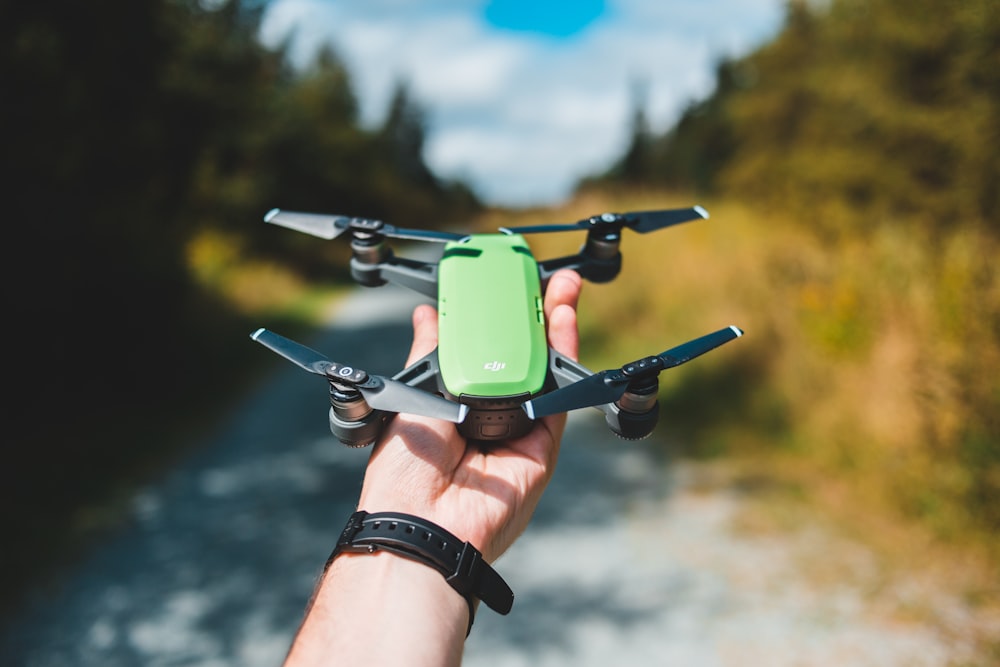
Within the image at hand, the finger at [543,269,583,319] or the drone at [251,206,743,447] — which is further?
the finger at [543,269,583,319]

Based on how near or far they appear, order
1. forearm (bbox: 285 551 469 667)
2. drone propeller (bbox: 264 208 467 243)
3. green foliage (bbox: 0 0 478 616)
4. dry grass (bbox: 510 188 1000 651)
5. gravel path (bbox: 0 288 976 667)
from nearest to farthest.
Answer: forearm (bbox: 285 551 469 667), drone propeller (bbox: 264 208 467 243), gravel path (bbox: 0 288 976 667), dry grass (bbox: 510 188 1000 651), green foliage (bbox: 0 0 478 616)

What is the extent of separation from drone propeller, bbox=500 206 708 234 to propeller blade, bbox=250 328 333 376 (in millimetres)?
620

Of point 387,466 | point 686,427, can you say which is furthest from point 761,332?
point 387,466

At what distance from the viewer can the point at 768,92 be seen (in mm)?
21672

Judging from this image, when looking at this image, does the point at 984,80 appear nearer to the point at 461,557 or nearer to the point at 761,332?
the point at 761,332

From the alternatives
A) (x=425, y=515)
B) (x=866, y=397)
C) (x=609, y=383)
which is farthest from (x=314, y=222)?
(x=866, y=397)

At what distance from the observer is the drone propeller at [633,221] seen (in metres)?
1.79

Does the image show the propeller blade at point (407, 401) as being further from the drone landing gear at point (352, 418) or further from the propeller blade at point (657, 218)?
the propeller blade at point (657, 218)

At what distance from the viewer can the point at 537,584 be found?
15.2ft

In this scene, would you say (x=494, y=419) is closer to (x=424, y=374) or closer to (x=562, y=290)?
(x=424, y=374)

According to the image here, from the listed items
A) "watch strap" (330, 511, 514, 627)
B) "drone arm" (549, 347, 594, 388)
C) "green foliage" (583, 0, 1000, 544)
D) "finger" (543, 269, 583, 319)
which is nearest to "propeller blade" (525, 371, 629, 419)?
"drone arm" (549, 347, 594, 388)

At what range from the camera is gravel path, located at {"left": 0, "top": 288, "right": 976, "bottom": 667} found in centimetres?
400

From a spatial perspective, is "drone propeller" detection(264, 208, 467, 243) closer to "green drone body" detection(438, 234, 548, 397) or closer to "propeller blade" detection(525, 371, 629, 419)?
"green drone body" detection(438, 234, 548, 397)

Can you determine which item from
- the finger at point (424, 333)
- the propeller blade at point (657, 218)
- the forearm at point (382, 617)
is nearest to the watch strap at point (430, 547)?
the forearm at point (382, 617)
